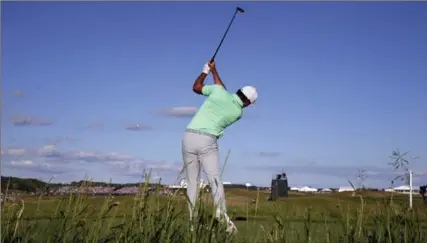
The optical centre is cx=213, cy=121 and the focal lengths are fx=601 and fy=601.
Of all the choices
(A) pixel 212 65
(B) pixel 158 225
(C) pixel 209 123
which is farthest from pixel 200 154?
(B) pixel 158 225

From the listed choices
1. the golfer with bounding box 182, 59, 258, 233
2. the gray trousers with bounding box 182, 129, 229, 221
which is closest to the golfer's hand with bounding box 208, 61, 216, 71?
the golfer with bounding box 182, 59, 258, 233

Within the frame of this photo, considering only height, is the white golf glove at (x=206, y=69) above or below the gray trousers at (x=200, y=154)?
above

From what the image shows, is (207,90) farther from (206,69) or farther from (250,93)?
(250,93)

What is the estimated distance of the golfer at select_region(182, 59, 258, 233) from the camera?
22.4 feet

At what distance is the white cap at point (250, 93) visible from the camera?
23.3 ft

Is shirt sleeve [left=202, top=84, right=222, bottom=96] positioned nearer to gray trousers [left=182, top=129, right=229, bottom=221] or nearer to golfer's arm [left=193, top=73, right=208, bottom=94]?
golfer's arm [left=193, top=73, right=208, bottom=94]

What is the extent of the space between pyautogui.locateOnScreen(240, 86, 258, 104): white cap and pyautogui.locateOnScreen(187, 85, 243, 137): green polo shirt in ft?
0.39

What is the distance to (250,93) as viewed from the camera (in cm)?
711

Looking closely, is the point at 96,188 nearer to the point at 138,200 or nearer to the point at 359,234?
the point at 138,200

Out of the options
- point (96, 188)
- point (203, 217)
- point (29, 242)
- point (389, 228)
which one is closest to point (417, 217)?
point (389, 228)

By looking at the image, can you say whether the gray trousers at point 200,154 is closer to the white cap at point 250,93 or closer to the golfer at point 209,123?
the golfer at point 209,123

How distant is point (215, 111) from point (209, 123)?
161 millimetres

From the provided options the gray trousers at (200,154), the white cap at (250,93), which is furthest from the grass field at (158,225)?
the white cap at (250,93)

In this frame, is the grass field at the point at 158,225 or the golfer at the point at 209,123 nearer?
the grass field at the point at 158,225
